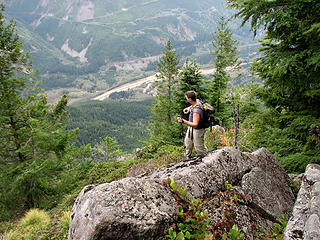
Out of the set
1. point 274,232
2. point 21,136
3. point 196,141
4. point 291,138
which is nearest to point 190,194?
point 274,232

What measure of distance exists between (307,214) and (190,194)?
2084 millimetres

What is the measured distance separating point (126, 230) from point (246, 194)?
2825mm

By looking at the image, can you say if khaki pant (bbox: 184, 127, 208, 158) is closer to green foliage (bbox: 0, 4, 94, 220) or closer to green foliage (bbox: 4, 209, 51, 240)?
green foliage (bbox: 4, 209, 51, 240)

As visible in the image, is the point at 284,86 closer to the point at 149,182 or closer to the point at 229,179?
the point at 229,179

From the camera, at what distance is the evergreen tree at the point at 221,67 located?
70.8 ft

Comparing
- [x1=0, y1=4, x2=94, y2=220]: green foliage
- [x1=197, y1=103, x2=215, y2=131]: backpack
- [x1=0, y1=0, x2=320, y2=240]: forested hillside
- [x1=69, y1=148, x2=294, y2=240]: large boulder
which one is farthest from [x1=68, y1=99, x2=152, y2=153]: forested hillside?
[x1=69, y1=148, x2=294, y2=240]: large boulder

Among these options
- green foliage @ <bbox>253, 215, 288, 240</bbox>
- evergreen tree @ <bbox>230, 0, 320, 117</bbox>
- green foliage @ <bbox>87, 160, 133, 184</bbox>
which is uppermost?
evergreen tree @ <bbox>230, 0, 320, 117</bbox>

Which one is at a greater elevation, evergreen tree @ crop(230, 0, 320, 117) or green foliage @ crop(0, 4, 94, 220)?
evergreen tree @ crop(230, 0, 320, 117)

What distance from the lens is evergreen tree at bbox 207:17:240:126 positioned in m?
21.6

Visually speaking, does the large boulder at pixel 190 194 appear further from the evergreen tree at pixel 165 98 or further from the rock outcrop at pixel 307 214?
the evergreen tree at pixel 165 98

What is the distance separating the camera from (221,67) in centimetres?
2595

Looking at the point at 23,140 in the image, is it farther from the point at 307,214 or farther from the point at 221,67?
the point at 221,67

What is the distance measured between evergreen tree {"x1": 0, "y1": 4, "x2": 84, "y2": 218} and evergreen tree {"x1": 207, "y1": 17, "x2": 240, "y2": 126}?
14242 millimetres

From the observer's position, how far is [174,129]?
19359 millimetres
